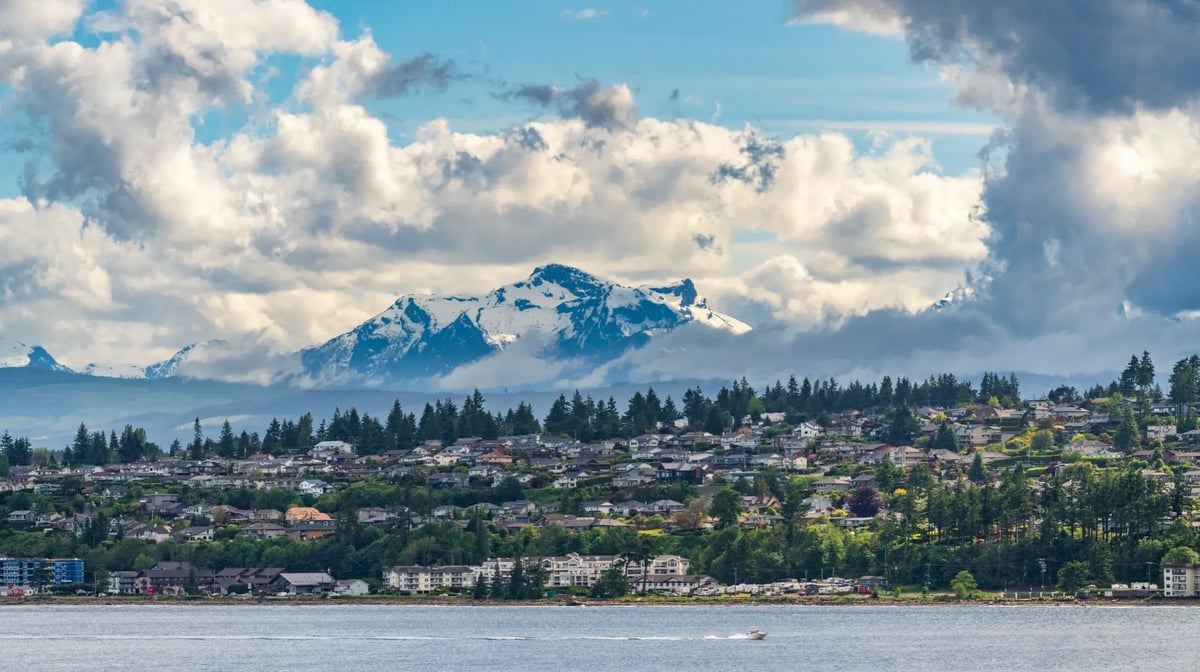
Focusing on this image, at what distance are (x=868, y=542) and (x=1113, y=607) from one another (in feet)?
91.1

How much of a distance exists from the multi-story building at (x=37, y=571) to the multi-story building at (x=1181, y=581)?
3909 inches

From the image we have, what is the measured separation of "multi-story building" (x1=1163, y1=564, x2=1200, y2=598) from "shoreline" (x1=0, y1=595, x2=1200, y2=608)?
3.07 feet

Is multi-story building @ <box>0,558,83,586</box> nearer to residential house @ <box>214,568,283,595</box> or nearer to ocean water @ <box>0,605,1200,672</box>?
residential house @ <box>214,568,283,595</box>

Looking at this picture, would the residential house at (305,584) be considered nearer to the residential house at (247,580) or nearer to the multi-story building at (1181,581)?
the residential house at (247,580)

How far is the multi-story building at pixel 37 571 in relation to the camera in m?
194

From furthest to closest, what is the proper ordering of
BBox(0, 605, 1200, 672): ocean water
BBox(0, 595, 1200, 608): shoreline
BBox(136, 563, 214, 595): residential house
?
BBox(136, 563, 214, 595): residential house, BBox(0, 595, 1200, 608): shoreline, BBox(0, 605, 1200, 672): ocean water

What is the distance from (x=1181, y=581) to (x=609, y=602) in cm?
4500

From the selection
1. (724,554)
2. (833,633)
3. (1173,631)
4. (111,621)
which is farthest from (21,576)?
(1173,631)

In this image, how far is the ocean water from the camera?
114938 mm

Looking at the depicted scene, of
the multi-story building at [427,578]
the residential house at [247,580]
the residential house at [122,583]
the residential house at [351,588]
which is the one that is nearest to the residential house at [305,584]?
the residential house at [247,580]

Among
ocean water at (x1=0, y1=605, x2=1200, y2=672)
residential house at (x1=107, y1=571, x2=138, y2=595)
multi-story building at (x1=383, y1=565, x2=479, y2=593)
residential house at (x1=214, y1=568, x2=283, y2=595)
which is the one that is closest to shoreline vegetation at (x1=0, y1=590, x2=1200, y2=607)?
ocean water at (x1=0, y1=605, x2=1200, y2=672)

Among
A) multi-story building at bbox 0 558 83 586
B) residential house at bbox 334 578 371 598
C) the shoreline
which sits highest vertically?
multi-story building at bbox 0 558 83 586

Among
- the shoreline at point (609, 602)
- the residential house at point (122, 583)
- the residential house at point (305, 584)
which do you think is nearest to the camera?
the shoreline at point (609, 602)

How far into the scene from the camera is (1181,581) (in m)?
154
